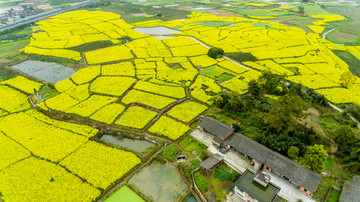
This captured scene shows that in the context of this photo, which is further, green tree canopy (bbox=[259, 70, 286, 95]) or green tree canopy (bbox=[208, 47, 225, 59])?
green tree canopy (bbox=[208, 47, 225, 59])

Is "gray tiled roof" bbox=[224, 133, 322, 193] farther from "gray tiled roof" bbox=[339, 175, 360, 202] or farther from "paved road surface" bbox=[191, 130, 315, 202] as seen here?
"gray tiled roof" bbox=[339, 175, 360, 202]

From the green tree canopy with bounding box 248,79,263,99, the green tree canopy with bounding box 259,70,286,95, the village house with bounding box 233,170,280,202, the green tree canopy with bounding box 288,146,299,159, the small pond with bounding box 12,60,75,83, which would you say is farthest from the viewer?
the small pond with bounding box 12,60,75,83

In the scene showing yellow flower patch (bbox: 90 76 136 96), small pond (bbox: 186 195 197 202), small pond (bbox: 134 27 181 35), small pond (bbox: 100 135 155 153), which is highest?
small pond (bbox: 134 27 181 35)

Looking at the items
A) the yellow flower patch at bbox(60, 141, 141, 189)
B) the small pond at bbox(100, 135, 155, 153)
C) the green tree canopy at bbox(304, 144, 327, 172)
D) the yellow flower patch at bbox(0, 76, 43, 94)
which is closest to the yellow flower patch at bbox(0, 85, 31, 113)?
the yellow flower patch at bbox(0, 76, 43, 94)

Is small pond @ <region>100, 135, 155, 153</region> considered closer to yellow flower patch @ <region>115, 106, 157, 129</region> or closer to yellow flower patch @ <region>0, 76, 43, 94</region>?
yellow flower patch @ <region>115, 106, 157, 129</region>

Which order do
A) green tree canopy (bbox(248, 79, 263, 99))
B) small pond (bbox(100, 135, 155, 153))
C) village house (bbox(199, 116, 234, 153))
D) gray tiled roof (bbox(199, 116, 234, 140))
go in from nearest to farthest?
village house (bbox(199, 116, 234, 153)) → gray tiled roof (bbox(199, 116, 234, 140)) → small pond (bbox(100, 135, 155, 153)) → green tree canopy (bbox(248, 79, 263, 99))

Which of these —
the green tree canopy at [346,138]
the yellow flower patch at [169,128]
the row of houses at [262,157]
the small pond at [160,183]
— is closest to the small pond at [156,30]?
the yellow flower patch at [169,128]

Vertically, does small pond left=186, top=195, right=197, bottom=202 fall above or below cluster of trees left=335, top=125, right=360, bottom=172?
below

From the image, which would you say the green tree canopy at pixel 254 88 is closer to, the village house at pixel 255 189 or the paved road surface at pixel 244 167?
the paved road surface at pixel 244 167

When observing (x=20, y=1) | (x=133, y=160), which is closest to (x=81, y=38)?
(x=133, y=160)
